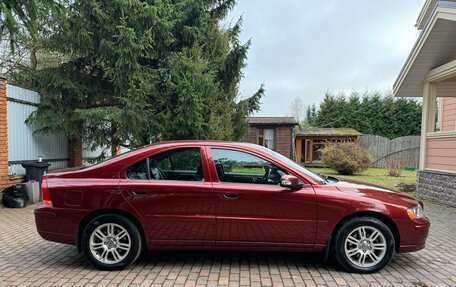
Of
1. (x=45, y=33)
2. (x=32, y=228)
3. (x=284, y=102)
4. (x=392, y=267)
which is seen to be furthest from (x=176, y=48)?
(x=284, y=102)

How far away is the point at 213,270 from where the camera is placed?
12.9ft

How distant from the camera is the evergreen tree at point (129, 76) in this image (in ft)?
29.2

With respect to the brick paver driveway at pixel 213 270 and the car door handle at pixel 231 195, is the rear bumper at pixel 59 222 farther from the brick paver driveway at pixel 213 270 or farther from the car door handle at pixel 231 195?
the car door handle at pixel 231 195

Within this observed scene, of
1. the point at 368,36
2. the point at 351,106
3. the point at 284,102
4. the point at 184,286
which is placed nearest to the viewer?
the point at 184,286

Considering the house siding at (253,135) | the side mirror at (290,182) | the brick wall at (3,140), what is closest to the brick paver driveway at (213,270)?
the side mirror at (290,182)

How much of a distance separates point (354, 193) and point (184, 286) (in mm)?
2255

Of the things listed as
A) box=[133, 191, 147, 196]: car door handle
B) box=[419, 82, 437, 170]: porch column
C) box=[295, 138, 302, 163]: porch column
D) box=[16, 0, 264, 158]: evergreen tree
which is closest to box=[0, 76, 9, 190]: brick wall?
box=[16, 0, 264, 158]: evergreen tree

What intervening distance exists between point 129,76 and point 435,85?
8.81 metres

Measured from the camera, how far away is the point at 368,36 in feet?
61.3

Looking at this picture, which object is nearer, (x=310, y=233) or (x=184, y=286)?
(x=184, y=286)

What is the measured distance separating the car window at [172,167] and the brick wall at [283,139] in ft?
62.9

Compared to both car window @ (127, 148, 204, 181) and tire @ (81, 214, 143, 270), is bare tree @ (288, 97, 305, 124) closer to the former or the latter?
car window @ (127, 148, 204, 181)

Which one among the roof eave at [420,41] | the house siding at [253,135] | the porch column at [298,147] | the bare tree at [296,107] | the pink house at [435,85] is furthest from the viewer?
the bare tree at [296,107]

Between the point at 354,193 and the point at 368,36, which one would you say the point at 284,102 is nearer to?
the point at 368,36
